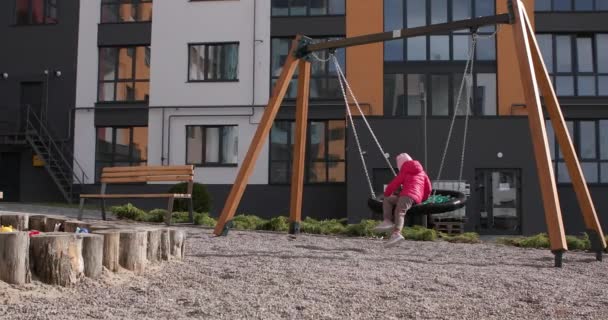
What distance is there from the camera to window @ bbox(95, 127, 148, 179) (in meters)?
22.5

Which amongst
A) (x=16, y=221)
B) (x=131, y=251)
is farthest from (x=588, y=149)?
(x=131, y=251)

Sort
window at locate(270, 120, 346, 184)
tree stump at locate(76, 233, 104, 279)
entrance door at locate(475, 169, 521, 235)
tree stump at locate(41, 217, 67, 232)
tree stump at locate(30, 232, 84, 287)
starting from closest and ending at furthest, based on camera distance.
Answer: tree stump at locate(30, 232, 84, 287)
tree stump at locate(76, 233, 104, 279)
tree stump at locate(41, 217, 67, 232)
entrance door at locate(475, 169, 521, 235)
window at locate(270, 120, 346, 184)

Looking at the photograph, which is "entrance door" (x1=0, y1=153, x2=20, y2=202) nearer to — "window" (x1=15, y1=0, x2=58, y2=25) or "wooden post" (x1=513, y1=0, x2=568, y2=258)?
"window" (x1=15, y1=0, x2=58, y2=25)

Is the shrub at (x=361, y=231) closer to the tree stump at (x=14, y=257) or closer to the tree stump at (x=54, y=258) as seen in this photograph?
the tree stump at (x=54, y=258)

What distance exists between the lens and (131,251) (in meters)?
5.34

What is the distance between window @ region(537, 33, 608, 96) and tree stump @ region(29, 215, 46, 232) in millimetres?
17615

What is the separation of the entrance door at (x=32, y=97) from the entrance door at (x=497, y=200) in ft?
51.3

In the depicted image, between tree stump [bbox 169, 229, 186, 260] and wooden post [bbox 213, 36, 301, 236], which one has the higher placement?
wooden post [bbox 213, 36, 301, 236]

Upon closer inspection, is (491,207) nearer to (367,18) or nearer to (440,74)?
(440,74)

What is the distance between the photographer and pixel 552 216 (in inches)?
286

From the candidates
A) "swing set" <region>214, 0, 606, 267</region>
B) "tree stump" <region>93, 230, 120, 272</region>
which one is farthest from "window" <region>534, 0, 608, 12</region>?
"tree stump" <region>93, 230, 120, 272</region>

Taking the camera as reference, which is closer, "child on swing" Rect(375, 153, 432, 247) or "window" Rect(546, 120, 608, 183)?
"child on swing" Rect(375, 153, 432, 247)

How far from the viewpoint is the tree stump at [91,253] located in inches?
189

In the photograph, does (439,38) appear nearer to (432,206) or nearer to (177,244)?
(432,206)
